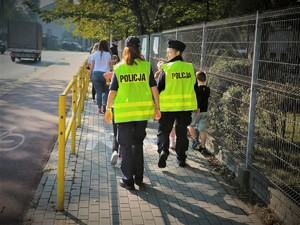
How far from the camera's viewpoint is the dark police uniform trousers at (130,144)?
5.10 metres

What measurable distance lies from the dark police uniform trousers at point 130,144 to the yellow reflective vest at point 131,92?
0.41 feet

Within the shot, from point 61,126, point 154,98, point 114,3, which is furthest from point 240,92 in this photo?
point 114,3

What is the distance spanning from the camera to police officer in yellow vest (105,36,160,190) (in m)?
4.97

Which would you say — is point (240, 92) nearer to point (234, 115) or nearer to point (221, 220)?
point (234, 115)

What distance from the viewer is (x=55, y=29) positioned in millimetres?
101062

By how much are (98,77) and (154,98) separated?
17.4 feet

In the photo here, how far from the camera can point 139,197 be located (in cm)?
491

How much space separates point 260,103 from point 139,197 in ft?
6.15

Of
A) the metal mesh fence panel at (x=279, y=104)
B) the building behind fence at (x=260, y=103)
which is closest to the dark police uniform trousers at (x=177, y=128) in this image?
the building behind fence at (x=260, y=103)

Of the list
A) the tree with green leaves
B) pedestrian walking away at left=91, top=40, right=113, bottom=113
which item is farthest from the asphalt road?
the tree with green leaves

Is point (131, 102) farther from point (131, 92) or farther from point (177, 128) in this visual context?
point (177, 128)

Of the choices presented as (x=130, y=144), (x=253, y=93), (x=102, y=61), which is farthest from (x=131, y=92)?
(x=102, y=61)

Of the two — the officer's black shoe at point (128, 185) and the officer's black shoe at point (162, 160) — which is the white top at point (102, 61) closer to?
the officer's black shoe at point (162, 160)

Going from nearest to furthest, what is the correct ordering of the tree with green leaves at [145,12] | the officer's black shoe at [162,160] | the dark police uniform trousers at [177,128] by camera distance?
the officer's black shoe at [162,160]
the dark police uniform trousers at [177,128]
the tree with green leaves at [145,12]
